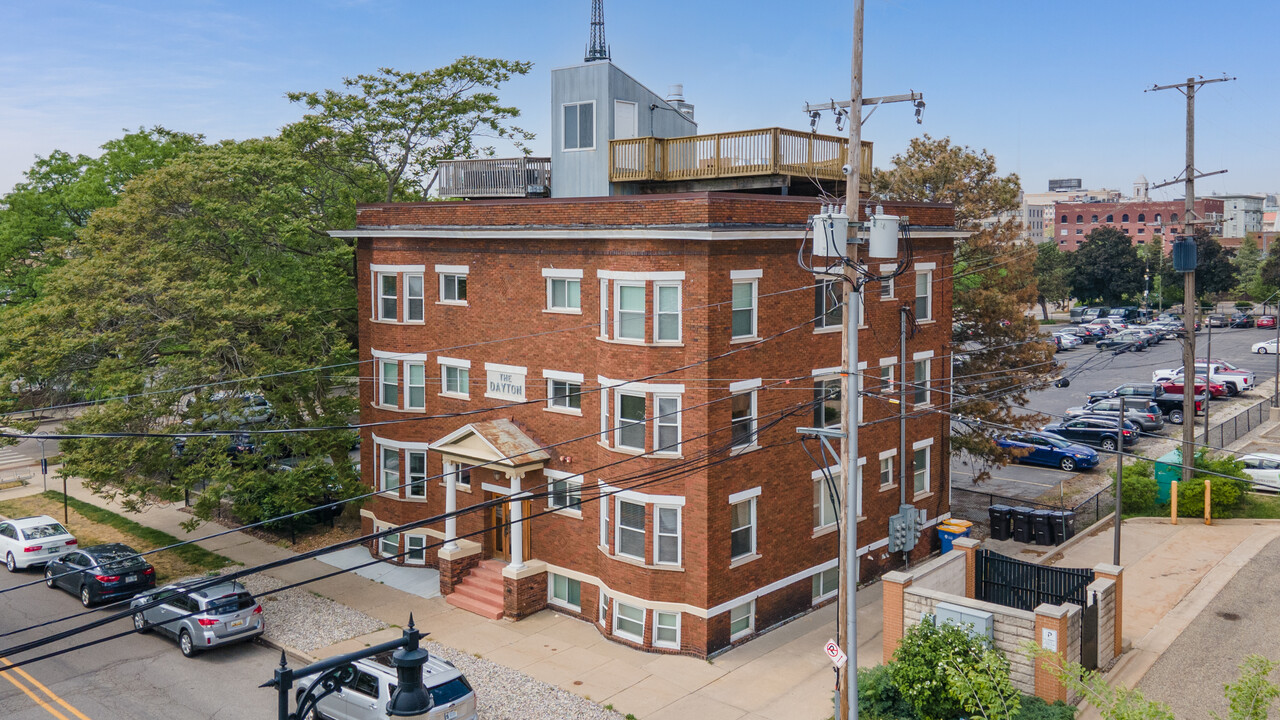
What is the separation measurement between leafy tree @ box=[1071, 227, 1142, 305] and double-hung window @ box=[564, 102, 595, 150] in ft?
320

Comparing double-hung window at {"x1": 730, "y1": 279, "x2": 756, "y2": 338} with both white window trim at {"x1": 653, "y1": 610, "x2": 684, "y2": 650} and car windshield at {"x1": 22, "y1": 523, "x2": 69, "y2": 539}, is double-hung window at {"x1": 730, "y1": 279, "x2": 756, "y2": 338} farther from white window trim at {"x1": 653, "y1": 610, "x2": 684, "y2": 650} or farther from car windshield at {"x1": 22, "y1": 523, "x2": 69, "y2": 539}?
car windshield at {"x1": 22, "y1": 523, "x2": 69, "y2": 539}

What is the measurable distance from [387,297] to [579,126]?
763 centimetres

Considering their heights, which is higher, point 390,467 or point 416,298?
point 416,298

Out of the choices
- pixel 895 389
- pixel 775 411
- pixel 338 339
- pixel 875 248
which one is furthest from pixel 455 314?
pixel 875 248

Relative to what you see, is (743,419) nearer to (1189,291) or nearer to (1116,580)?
(1116,580)

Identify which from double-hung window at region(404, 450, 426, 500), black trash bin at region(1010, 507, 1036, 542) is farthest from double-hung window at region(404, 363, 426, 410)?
black trash bin at region(1010, 507, 1036, 542)

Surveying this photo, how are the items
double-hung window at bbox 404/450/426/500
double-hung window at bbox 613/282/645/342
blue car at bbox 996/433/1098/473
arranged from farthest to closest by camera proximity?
blue car at bbox 996/433/1098/473
double-hung window at bbox 404/450/426/500
double-hung window at bbox 613/282/645/342

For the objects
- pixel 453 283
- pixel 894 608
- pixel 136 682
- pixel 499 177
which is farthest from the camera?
pixel 499 177

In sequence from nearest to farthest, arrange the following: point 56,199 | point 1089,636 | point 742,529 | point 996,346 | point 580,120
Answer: point 1089,636
point 742,529
point 580,120
point 996,346
point 56,199

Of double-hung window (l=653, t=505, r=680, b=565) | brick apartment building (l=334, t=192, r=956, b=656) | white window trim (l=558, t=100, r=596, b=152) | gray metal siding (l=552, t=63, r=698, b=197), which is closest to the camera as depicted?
brick apartment building (l=334, t=192, r=956, b=656)

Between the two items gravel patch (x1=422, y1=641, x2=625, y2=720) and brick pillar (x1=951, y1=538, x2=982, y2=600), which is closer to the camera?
gravel patch (x1=422, y1=641, x2=625, y2=720)

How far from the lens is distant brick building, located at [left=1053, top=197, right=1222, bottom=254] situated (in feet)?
535

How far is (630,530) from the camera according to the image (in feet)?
76.6

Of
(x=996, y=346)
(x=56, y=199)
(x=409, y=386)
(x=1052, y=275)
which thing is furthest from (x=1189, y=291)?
(x=1052, y=275)
